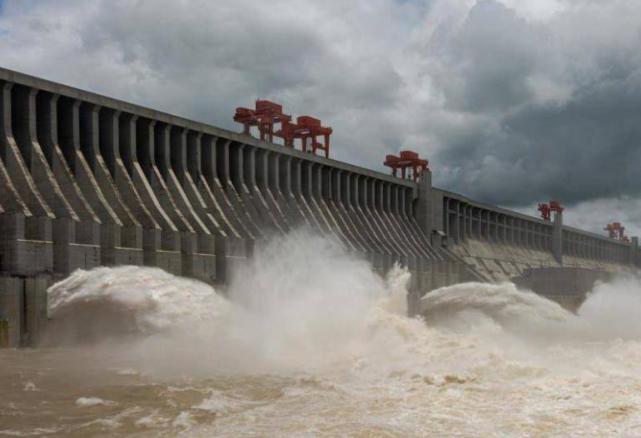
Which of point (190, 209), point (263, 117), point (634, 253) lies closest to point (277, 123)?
point (263, 117)

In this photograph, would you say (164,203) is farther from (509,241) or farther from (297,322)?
(509,241)

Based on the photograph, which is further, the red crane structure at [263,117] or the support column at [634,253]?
the support column at [634,253]

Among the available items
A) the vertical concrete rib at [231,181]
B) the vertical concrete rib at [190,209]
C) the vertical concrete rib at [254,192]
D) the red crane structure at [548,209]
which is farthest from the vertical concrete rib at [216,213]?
the red crane structure at [548,209]

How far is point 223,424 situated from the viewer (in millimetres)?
11609

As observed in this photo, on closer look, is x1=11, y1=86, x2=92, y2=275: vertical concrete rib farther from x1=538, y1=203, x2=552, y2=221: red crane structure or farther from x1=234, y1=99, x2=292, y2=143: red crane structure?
x1=538, y1=203, x2=552, y2=221: red crane structure

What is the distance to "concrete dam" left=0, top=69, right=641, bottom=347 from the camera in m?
24.6

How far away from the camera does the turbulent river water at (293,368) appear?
1178cm

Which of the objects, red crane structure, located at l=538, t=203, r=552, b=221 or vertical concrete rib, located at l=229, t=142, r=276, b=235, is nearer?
vertical concrete rib, located at l=229, t=142, r=276, b=235

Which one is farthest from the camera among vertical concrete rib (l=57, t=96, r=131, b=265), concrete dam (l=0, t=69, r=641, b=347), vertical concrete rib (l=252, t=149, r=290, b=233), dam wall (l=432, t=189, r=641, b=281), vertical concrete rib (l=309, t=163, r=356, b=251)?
dam wall (l=432, t=189, r=641, b=281)

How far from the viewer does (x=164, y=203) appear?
3478 centimetres

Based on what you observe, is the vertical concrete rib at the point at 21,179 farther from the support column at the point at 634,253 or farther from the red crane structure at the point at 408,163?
the support column at the point at 634,253

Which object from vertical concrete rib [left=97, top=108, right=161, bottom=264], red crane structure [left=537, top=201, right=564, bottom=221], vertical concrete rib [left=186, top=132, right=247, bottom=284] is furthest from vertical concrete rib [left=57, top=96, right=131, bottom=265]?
red crane structure [left=537, top=201, right=564, bottom=221]

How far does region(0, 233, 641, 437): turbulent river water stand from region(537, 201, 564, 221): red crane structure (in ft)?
215

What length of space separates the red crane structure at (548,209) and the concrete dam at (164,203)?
36.3m
